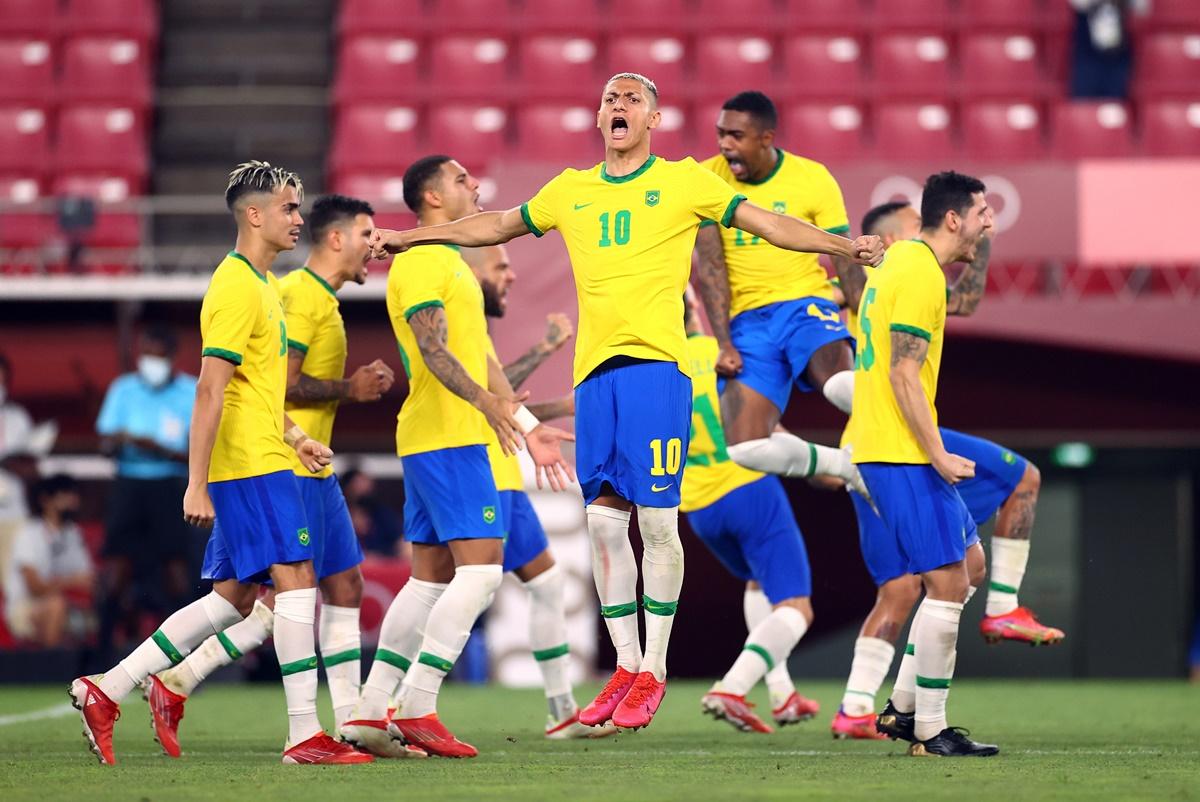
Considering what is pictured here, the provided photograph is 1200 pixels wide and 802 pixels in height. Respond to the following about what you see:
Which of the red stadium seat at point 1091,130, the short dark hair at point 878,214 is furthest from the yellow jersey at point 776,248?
the red stadium seat at point 1091,130

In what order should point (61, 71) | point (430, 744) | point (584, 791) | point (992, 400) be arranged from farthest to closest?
1. point (61, 71)
2. point (992, 400)
3. point (430, 744)
4. point (584, 791)

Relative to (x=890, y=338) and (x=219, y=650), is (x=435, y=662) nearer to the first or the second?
(x=219, y=650)

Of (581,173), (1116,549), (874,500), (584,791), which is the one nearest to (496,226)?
(581,173)

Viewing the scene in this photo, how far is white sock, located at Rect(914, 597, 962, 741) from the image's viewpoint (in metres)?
6.55

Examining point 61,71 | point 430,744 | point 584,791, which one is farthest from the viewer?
point 61,71

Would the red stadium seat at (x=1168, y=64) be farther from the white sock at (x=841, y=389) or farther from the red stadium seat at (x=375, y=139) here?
the white sock at (x=841, y=389)

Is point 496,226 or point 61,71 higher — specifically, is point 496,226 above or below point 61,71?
below

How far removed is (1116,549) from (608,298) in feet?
26.4

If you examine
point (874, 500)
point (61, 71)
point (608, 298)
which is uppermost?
point (61, 71)

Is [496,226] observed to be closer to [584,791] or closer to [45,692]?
[584,791]

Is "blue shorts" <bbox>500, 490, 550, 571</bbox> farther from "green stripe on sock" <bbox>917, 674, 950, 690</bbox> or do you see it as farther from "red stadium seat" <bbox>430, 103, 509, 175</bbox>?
"red stadium seat" <bbox>430, 103, 509, 175</bbox>

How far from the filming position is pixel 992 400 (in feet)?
41.4

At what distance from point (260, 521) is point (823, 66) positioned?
34.4 ft

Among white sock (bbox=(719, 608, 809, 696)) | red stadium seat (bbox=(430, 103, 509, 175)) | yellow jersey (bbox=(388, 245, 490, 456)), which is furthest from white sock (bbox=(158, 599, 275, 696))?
red stadium seat (bbox=(430, 103, 509, 175))
